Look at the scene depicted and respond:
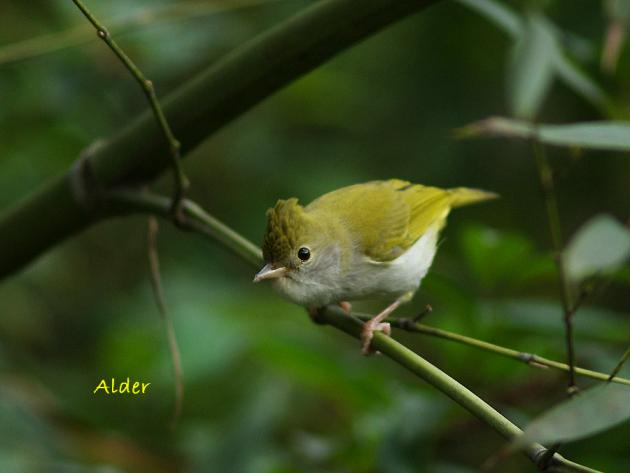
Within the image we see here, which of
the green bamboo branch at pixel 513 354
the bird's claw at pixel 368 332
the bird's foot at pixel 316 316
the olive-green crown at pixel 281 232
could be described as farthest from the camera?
the olive-green crown at pixel 281 232

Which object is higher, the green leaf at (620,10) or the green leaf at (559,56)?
the green leaf at (559,56)

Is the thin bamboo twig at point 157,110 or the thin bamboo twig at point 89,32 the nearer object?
the thin bamboo twig at point 157,110

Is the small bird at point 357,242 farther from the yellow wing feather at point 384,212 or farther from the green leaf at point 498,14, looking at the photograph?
the green leaf at point 498,14

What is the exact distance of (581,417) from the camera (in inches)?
44.4

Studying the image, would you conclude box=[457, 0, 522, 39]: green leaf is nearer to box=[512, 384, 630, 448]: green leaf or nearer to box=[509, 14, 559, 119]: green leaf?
box=[509, 14, 559, 119]: green leaf

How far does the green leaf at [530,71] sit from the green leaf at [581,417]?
0.38 meters

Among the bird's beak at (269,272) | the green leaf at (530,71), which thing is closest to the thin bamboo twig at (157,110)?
the bird's beak at (269,272)

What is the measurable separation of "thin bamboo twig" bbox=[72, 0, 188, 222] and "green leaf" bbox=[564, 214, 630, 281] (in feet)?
2.72

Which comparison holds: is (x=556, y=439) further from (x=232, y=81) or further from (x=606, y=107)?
(x=606, y=107)

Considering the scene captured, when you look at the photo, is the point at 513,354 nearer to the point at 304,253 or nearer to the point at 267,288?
the point at 304,253

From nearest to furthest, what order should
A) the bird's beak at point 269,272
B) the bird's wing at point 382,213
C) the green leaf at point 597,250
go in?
the green leaf at point 597,250 < the bird's beak at point 269,272 < the bird's wing at point 382,213

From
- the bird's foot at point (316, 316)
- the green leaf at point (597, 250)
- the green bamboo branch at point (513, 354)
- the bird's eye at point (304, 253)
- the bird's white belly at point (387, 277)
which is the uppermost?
the bird's white belly at point (387, 277)

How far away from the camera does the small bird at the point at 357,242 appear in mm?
2301

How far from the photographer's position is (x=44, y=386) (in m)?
3.21
